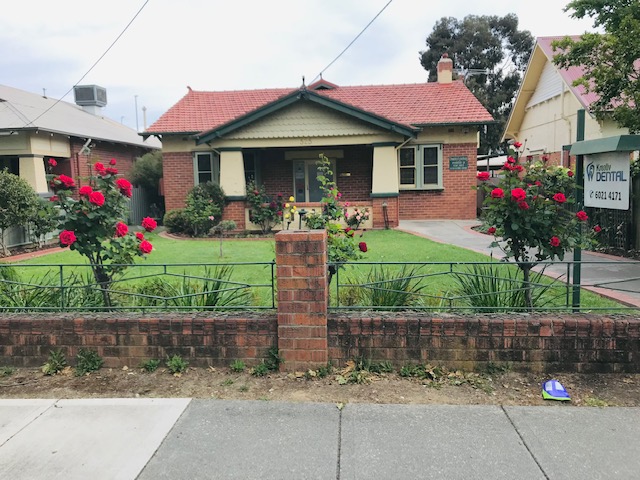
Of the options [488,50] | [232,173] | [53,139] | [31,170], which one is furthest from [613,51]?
[488,50]

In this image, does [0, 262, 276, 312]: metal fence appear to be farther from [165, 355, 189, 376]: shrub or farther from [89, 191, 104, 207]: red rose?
[89, 191, 104, 207]: red rose

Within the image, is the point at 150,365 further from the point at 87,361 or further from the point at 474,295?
the point at 474,295

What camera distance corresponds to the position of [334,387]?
14.6ft

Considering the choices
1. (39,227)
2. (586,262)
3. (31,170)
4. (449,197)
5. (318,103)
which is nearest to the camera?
(586,262)

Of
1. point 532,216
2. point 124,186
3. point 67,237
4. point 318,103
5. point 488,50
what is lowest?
point 67,237

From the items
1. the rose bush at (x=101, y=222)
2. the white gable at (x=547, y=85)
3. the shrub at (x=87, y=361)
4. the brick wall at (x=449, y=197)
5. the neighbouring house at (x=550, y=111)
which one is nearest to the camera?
the shrub at (x=87, y=361)

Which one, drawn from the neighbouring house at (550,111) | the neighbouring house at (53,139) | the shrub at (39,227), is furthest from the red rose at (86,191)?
the neighbouring house at (550,111)

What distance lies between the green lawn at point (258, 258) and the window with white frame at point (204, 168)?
367cm

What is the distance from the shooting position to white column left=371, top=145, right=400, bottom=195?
15867mm

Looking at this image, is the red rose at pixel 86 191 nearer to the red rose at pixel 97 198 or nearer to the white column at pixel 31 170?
the red rose at pixel 97 198

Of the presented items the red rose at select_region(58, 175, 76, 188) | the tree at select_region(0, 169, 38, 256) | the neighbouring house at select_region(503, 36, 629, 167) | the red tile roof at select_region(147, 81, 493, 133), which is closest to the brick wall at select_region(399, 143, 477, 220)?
the red tile roof at select_region(147, 81, 493, 133)

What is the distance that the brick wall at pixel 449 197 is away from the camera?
17.4m

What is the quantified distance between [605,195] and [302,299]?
2914 mm

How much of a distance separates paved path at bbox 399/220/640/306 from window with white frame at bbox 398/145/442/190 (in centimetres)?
135
